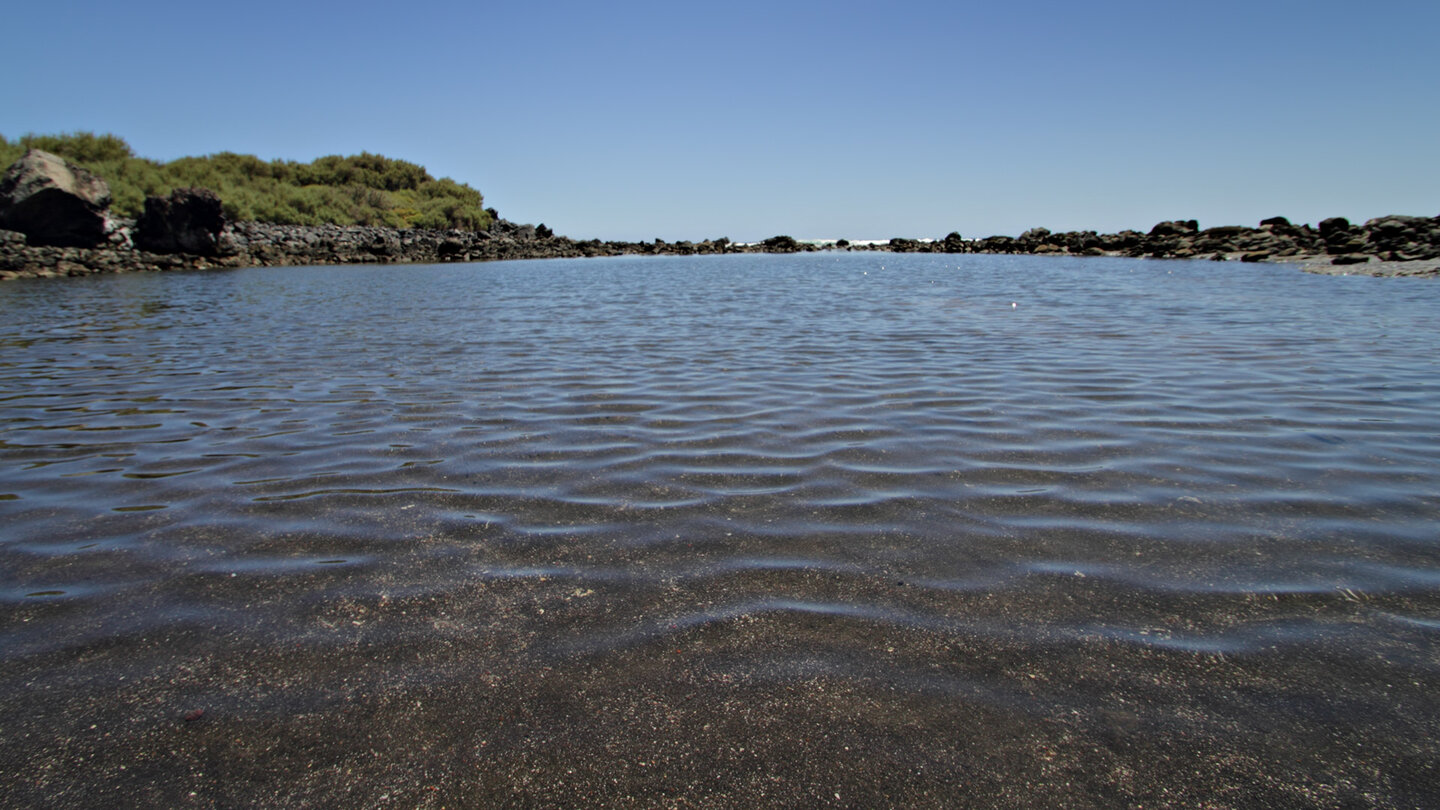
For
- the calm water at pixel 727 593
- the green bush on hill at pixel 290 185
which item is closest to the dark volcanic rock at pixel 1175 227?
the calm water at pixel 727 593

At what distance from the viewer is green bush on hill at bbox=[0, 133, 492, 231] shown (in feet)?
167

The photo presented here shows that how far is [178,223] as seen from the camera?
128ft

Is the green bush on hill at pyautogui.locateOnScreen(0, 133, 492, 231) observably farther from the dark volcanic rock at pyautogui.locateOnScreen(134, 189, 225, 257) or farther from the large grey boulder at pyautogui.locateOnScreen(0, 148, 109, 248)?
the large grey boulder at pyautogui.locateOnScreen(0, 148, 109, 248)

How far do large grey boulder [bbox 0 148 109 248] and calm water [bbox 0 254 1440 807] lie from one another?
1432 inches

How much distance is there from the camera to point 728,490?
493 cm

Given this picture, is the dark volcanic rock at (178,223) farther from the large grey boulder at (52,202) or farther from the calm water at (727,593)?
the calm water at (727,593)

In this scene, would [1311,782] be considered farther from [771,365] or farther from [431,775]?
[771,365]

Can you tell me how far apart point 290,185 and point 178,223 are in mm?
39400

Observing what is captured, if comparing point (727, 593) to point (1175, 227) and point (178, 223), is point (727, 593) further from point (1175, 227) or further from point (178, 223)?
point (1175, 227)

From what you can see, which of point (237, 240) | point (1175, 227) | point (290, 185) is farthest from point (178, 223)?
point (1175, 227)

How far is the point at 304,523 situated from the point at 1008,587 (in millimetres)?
4243

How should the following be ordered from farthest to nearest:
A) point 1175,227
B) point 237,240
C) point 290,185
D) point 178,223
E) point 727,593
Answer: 1. point 290,185
2. point 1175,227
3. point 237,240
4. point 178,223
5. point 727,593

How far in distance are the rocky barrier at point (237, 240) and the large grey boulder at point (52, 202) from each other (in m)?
0.05

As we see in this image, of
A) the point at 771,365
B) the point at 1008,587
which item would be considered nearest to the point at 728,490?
the point at 1008,587
